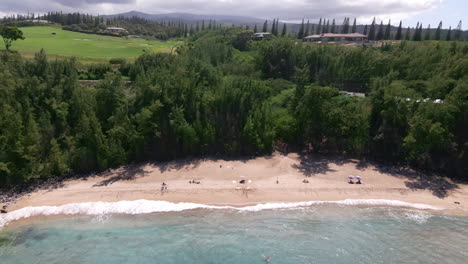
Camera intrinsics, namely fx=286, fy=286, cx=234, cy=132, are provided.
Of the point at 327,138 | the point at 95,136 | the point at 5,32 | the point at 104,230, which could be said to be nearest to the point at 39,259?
the point at 104,230

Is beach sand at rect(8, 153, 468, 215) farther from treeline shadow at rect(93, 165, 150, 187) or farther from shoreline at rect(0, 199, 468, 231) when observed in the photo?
shoreline at rect(0, 199, 468, 231)

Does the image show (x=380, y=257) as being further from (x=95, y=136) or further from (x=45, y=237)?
(x=95, y=136)

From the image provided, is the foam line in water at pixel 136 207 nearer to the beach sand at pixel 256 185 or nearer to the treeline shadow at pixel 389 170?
the beach sand at pixel 256 185

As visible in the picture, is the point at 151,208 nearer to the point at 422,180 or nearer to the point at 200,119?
the point at 200,119

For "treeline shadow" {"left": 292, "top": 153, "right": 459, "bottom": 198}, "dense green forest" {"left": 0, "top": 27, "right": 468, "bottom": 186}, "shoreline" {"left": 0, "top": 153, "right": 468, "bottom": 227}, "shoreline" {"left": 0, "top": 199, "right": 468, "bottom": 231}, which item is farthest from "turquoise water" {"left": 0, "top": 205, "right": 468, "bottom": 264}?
"dense green forest" {"left": 0, "top": 27, "right": 468, "bottom": 186}

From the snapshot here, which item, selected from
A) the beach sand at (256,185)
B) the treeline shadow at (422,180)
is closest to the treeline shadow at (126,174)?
the beach sand at (256,185)

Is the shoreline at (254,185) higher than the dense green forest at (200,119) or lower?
lower
